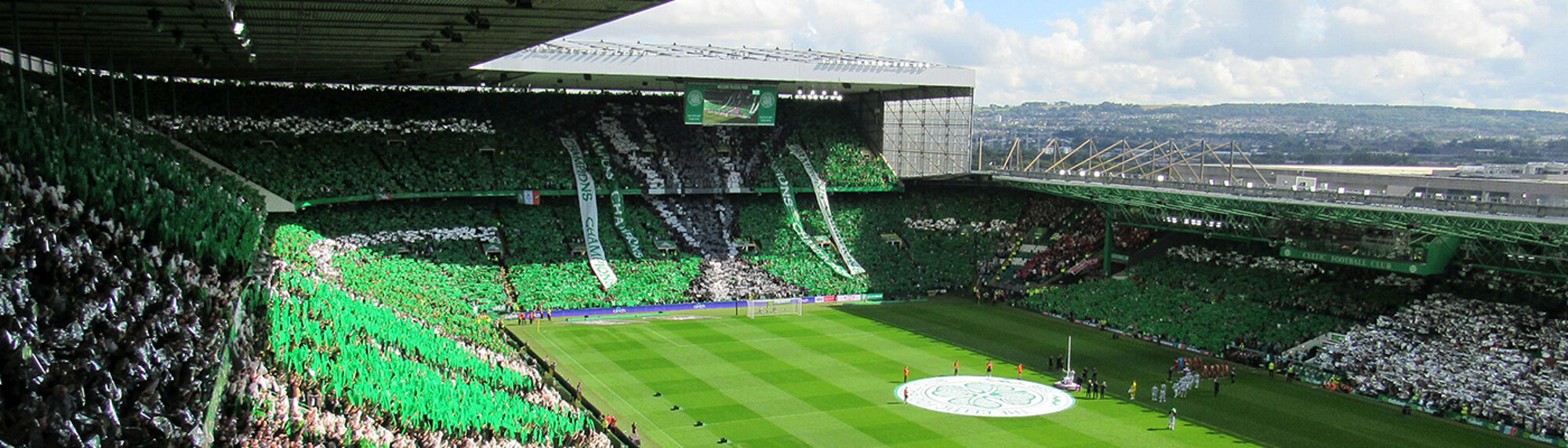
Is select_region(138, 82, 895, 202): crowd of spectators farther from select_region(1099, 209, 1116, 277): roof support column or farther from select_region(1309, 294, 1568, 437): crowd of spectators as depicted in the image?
select_region(1309, 294, 1568, 437): crowd of spectators

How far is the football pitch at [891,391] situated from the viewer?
29.5 meters

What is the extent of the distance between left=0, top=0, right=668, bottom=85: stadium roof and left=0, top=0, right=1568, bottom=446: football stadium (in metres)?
0.23

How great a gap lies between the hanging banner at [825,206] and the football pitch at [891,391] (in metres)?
8.97

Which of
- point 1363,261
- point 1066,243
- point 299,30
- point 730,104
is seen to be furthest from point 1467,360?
point 299,30

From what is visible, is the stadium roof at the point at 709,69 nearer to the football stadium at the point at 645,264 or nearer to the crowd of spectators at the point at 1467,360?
the football stadium at the point at 645,264

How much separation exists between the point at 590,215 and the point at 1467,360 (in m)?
36.8

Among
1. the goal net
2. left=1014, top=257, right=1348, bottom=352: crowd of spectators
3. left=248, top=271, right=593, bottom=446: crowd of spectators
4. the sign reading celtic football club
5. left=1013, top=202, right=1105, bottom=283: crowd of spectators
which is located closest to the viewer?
left=248, top=271, right=593, bottom=446: crowd of spectators

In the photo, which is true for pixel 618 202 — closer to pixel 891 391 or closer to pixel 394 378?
pixel 891 391

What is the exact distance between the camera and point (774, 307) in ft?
168

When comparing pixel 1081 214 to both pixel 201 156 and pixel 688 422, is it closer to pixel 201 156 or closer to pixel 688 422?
pixel 688 422

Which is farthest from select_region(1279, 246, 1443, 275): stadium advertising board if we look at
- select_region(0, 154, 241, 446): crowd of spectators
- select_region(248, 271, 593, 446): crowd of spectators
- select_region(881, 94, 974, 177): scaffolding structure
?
select_region(0, 154, 241, 446): crowd of spectators

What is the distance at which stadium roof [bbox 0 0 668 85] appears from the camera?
23.0m

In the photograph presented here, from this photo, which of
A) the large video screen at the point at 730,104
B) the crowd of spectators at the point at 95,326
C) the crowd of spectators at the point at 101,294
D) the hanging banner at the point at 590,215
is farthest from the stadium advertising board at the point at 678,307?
the crowd of spectators at the point at 95,326

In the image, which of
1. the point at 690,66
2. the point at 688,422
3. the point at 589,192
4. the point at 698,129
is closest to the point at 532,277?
the point at 589,192
